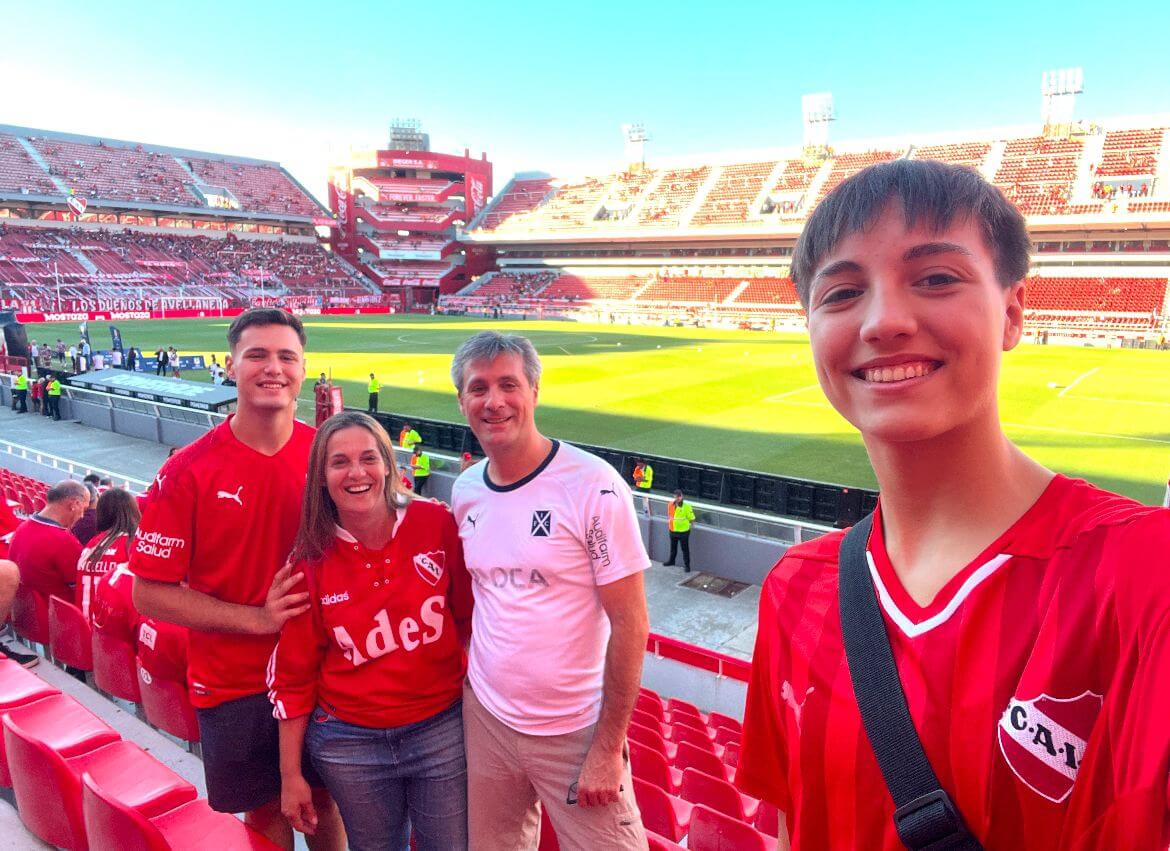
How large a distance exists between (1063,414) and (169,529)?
22.2 metres

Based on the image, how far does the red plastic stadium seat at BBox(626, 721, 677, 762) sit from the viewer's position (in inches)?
178

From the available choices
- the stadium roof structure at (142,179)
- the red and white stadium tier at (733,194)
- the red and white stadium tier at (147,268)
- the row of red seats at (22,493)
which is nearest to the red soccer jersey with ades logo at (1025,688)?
the row of red seats at (22,493)

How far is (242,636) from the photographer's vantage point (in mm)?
2654

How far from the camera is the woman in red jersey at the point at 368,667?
2.45 metres

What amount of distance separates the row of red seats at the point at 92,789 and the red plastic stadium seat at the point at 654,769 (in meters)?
2.24

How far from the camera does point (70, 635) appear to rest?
4.61m

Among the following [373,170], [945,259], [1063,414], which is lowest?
[1063,414]

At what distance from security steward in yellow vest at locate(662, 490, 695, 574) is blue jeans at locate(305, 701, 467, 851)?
7.94 metres

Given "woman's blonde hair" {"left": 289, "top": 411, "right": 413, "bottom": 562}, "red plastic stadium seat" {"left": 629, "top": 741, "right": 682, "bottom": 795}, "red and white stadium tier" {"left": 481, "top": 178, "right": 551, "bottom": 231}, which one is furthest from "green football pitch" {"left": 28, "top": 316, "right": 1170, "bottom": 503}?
"red and white stadium tier" {"left": 481, "top": 178, "right": 551, "bottom": 231}

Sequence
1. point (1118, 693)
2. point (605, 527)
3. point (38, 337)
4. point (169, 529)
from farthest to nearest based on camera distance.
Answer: point (38, 337) < point (169, 529) < point (605, 527) < point (1118, 693)

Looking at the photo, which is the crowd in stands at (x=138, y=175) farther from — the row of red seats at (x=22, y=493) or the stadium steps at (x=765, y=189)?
the row of red seats at (x=22, y=493)

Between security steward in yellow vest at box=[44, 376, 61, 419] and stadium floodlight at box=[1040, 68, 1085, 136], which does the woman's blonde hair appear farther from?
stadium floodlight at box=[1040, 68, 1085, 136]

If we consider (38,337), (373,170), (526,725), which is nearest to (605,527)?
(526,725)

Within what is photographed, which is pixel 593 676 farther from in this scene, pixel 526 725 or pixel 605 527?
pixel 605 527
